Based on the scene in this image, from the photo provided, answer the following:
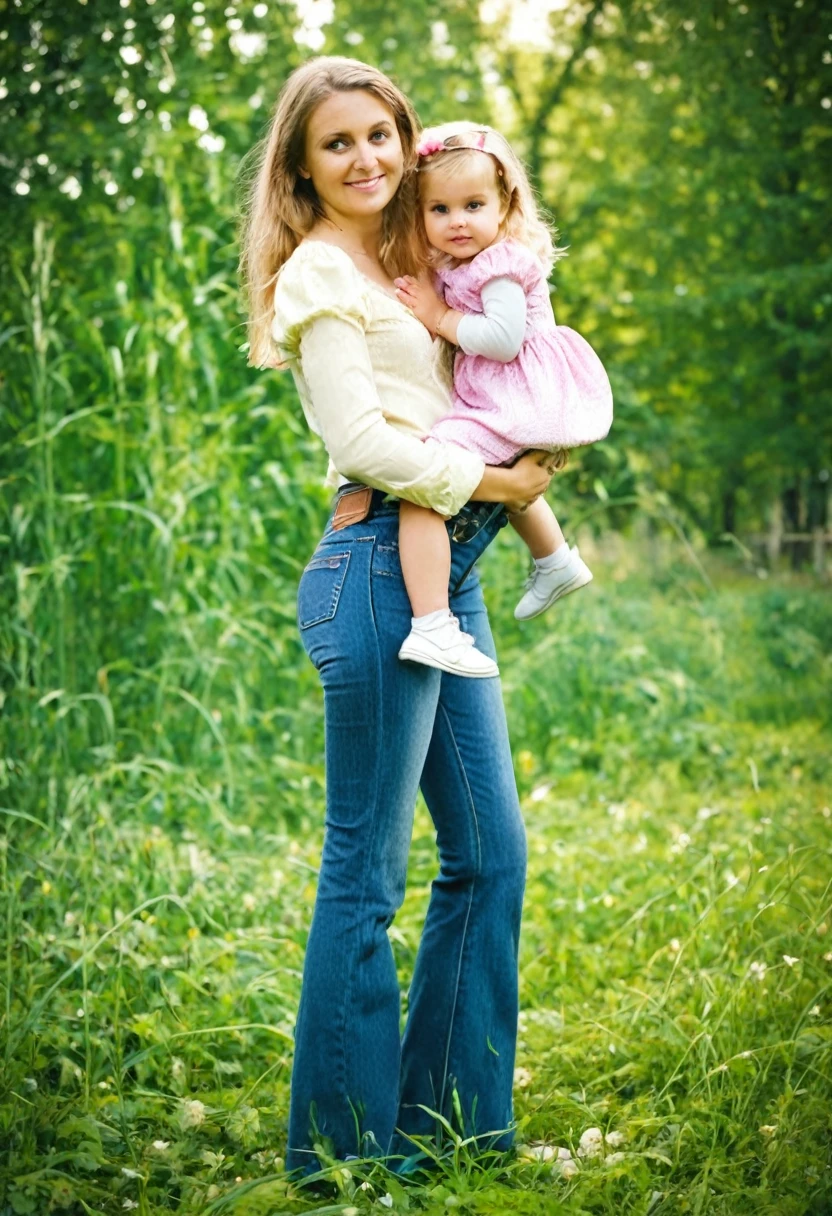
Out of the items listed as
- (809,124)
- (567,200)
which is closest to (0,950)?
(809,124)

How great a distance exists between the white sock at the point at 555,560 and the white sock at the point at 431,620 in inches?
17.9

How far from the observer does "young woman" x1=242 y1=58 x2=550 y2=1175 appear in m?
1.91

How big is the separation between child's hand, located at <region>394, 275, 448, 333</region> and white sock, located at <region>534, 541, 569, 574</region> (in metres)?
0.50

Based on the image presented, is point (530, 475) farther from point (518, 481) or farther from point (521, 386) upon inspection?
point (521, 386)

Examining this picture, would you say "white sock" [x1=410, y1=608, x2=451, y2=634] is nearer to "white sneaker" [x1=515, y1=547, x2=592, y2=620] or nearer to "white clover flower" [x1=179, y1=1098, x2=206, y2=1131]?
"white sneaker" [x1=515, y1=547, x2=592, y2=620]

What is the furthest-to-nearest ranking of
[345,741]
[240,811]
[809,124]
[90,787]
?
1. [809,124]
2. [240,811]
3. [90,787]
4. [345,741]

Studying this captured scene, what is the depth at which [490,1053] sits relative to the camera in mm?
2143

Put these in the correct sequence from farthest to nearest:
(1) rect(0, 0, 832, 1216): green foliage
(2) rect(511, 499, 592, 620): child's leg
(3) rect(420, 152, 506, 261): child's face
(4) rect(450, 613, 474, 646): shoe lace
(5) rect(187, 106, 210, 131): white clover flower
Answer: (5) rect(187, 106, 210, 131): white clover flower
(2) rect(511, 499, 592, 620): child's leg
(1) rect(0, 0, 832, 1216): green foliage
(3) rect(420, 152, 506, 261): child's face
(4) rect(450, 613, 474, 646): shoe lace

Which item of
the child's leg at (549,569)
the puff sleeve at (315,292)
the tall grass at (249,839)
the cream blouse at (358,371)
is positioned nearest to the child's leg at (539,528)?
the child's leg at (549,569)

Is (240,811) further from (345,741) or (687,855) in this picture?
(345,741)

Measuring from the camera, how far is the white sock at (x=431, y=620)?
1.92 m

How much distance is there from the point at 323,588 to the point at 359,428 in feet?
0.90

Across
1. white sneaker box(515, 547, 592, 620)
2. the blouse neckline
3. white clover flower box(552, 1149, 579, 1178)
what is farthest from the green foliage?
the blouse neckline

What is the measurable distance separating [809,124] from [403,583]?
6451 mm
